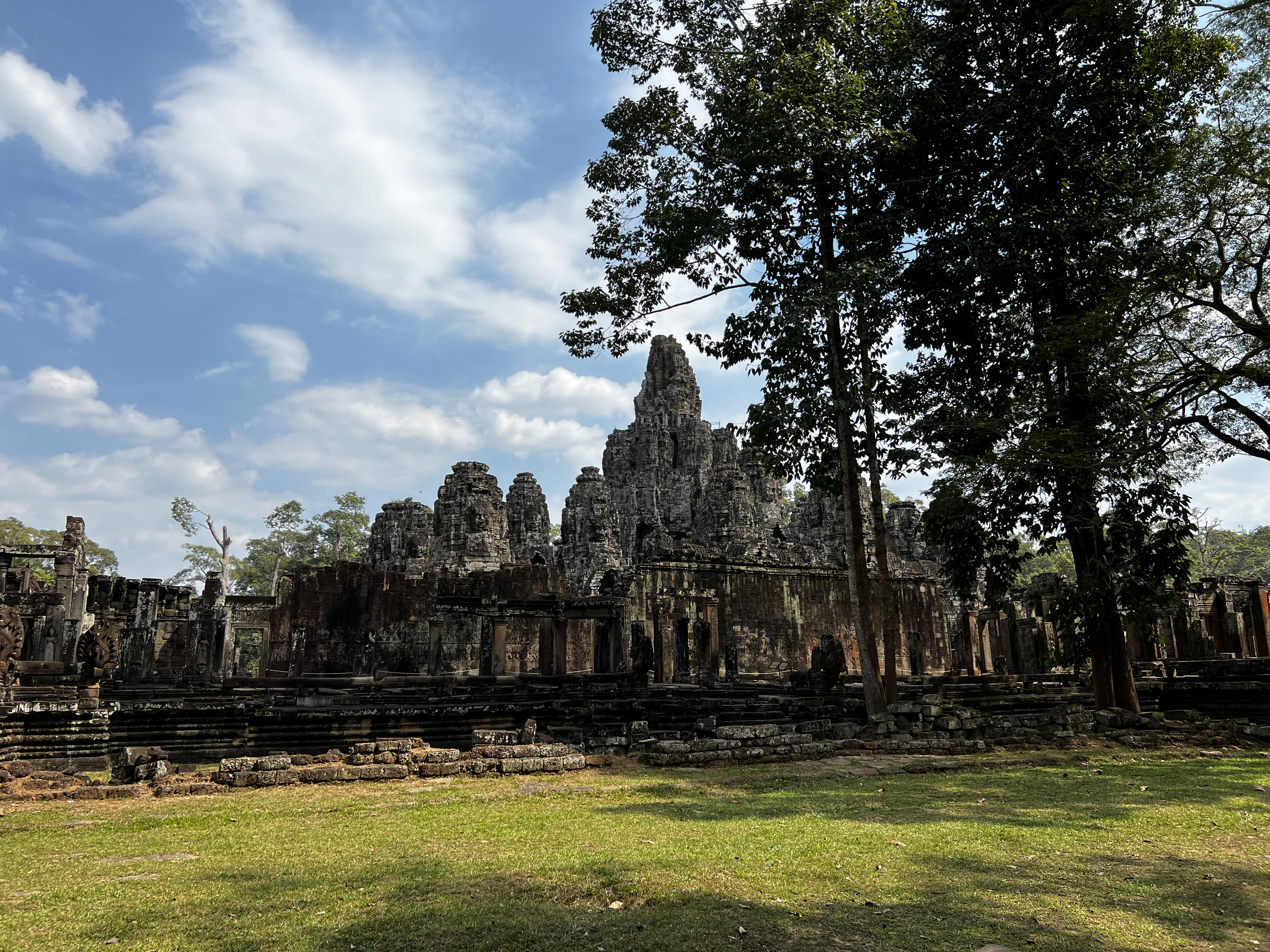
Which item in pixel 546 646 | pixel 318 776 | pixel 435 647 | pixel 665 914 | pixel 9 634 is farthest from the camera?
pixel 435 647

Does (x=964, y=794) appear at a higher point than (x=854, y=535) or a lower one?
lower

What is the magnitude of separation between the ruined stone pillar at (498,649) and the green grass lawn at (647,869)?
14.3 metres

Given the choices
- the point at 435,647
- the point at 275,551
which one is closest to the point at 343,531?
the point at 275,551

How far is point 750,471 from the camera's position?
35.2 m

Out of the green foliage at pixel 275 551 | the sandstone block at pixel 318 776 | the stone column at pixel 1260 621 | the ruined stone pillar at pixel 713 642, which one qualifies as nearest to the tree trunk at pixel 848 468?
the ruined stone pillar at pixel 713 642

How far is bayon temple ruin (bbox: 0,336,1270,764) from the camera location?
39.2 feet

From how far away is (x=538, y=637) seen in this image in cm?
2856

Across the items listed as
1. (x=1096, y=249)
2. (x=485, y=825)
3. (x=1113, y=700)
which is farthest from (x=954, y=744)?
(x=1096, y=249)

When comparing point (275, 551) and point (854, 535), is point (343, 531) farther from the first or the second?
point (854, 535)

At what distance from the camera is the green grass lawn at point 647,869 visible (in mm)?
3553

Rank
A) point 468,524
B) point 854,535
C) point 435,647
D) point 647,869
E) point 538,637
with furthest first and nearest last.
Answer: point 538,637, point 468,524, point 435,647, point 854,535, point 647,869

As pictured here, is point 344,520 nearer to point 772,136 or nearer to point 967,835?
point 772,136

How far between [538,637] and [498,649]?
631 centimetres

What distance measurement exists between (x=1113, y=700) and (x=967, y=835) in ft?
29.5
